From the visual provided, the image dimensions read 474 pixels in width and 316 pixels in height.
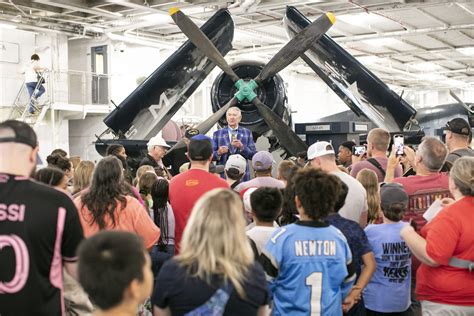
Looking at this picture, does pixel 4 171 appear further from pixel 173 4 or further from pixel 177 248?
pixel 173 4

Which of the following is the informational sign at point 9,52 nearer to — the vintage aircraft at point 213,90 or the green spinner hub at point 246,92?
the vintage aircraft at point 213,90

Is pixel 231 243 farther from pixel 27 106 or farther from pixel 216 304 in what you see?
pixel 27 106

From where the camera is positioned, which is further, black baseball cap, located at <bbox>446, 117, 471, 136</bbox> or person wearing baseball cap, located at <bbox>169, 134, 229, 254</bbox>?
black baseball cap, located at <bbox>446, 117, 471, 136</bbox>

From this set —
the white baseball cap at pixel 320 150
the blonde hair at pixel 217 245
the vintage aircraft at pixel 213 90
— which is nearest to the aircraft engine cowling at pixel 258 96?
the vintage aircraft at pixel 213 90

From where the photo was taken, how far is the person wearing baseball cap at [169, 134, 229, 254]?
14.5 ft

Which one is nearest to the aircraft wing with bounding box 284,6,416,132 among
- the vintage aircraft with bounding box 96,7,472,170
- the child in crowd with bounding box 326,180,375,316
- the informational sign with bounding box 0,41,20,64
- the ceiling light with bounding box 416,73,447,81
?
the vintage aircraft with bounding box 96,7,472,170

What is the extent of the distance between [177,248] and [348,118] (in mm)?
15476

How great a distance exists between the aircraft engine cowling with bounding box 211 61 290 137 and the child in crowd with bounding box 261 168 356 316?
23.4 ft

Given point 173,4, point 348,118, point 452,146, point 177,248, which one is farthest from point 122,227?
point 348,118

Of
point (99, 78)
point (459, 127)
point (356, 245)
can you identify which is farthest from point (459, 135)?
point (99, 78)

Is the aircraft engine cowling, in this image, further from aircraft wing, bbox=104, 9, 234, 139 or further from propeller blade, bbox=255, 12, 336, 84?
propeller blade, bbox=255, 12, 336, 84

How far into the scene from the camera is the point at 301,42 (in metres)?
9.28

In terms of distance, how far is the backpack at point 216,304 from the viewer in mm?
2463

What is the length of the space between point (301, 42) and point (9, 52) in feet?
43.5
